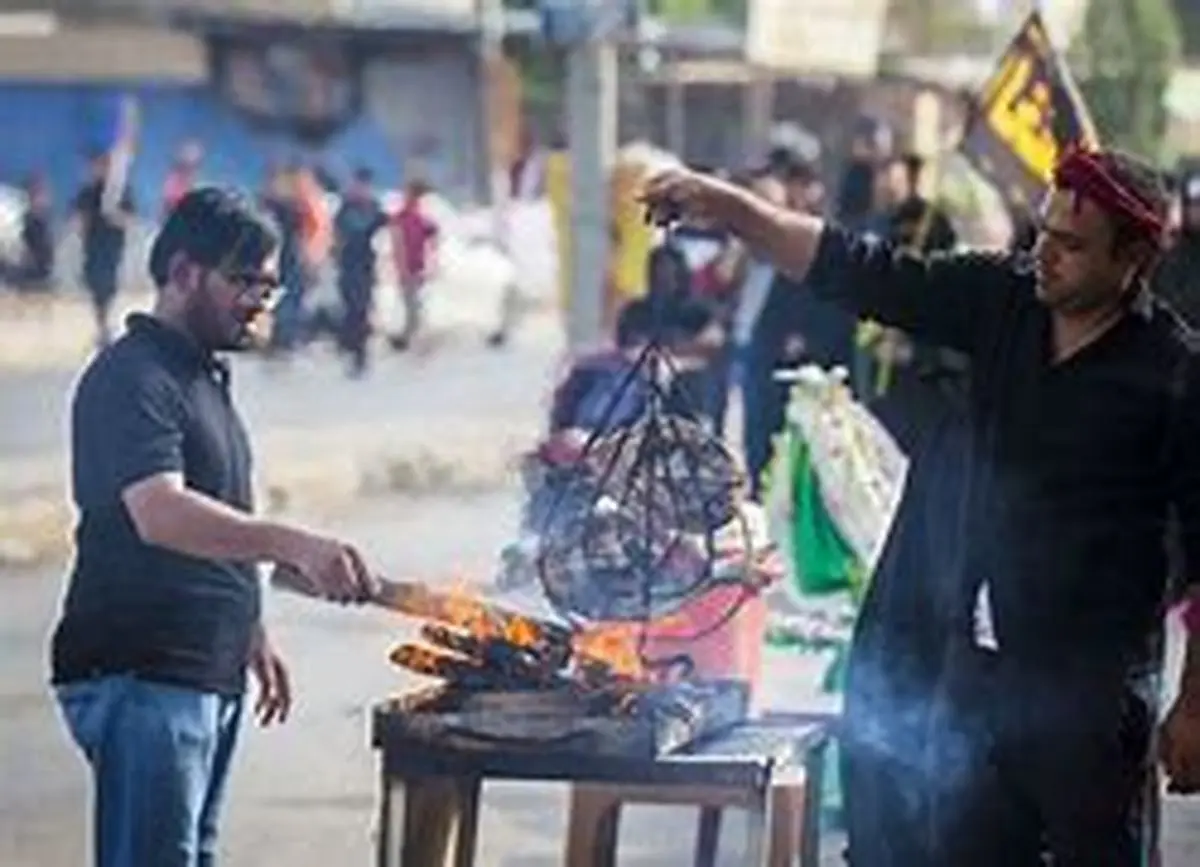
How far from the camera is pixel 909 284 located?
5.50 meters

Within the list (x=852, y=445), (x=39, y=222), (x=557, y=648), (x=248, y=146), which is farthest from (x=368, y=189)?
(x=557, y=648)

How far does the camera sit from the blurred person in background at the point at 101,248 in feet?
86.3

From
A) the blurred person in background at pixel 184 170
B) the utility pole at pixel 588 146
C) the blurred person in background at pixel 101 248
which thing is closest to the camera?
the utility pole at pixel 588 146

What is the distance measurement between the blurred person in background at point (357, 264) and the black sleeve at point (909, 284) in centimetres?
2043

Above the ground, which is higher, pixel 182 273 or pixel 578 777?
pixel 182 273

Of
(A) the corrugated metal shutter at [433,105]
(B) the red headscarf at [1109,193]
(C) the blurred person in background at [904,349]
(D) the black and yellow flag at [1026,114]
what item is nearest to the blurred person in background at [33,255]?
(A) the corrugated metal shutter at [433,105]

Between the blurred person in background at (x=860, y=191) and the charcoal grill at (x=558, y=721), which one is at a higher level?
the charcoal grill at (x=558, y=721)

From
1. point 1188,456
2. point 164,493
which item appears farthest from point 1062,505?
point 164,493

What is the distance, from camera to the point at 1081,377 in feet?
17.3

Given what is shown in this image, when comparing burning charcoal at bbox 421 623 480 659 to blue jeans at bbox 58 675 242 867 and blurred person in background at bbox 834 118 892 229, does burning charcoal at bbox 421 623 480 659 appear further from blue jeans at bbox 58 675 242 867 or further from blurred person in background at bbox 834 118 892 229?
blurred person in background at bbox 834 118 892 229

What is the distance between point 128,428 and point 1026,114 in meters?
8.64

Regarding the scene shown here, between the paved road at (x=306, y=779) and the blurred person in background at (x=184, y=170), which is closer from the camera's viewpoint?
the paved road at (x=306, y=779)

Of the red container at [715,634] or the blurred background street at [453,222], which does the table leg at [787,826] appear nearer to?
the red container at [715,634]

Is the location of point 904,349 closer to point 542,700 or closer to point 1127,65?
point 542,700
